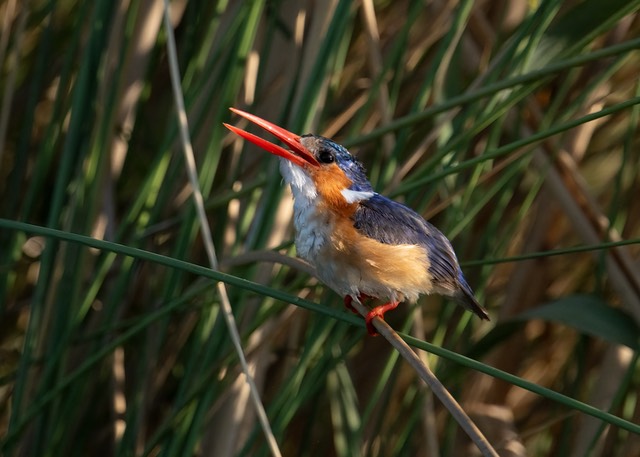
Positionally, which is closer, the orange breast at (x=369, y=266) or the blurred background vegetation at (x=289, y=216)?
the orange breast at (x=369, y=266)

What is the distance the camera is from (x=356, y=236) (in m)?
1.68

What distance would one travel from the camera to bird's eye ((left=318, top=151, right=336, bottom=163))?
1.82 meters

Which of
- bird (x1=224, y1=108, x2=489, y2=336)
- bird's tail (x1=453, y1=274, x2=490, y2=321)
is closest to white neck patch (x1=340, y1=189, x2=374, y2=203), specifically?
bird (x1=224, y1=108, x2=489, y2=336)

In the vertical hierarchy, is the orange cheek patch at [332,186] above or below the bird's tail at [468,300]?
above

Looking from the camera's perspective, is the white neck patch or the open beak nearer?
the open beak

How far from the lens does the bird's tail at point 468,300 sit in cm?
175

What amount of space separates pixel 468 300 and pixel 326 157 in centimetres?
40

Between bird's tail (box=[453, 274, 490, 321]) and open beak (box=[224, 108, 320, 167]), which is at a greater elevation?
open beak (box=[224, 108, 320, 167])

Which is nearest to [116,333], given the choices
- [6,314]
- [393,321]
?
[6,314]

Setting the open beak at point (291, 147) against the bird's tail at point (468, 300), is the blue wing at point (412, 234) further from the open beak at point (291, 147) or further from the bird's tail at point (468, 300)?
the open beak at point (291, 147)

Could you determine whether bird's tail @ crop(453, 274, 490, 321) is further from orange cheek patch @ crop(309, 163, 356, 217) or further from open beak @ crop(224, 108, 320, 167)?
open beak @ crop(224, 108, 320, 167)

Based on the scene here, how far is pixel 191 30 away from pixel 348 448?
1.02m

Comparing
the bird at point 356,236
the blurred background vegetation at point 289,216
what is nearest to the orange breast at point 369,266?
the bird at point 356,236

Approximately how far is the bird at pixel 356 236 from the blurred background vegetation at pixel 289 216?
67 mm
